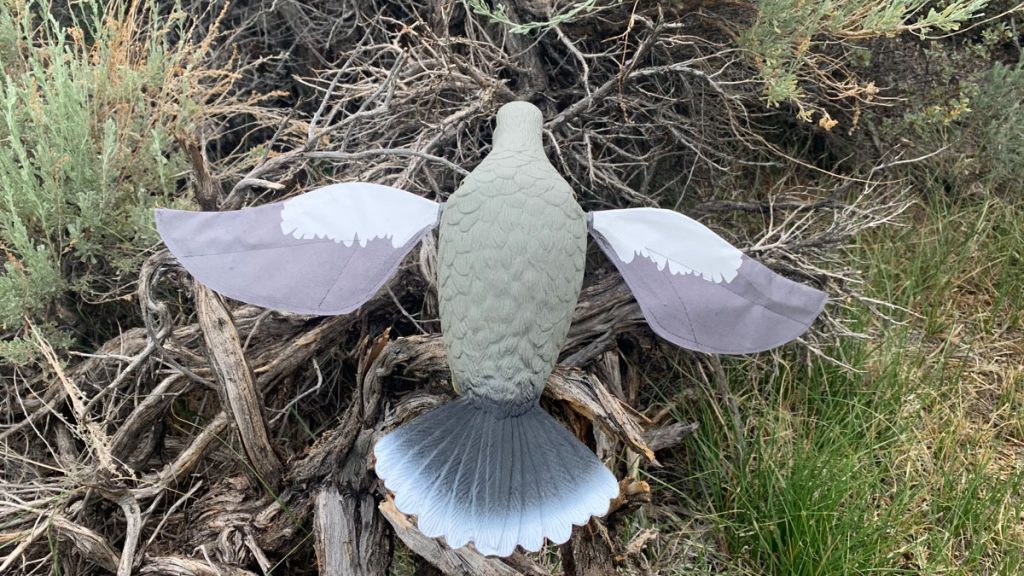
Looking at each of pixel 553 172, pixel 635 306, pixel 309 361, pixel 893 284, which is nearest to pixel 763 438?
pixel 635 306

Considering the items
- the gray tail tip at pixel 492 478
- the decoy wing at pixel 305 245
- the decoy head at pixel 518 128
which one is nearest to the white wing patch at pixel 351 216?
the decoy wing at pixel 305 245

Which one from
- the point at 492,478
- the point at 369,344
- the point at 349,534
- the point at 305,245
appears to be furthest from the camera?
the point at 369,344

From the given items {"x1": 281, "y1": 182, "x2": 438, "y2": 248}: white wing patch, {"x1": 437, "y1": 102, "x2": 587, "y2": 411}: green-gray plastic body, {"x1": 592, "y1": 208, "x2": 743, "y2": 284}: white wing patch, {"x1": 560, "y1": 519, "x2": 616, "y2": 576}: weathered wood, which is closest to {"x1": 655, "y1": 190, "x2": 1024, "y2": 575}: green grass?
{"x1": 560, "y1": 519, "x2": 616, "y2": 576}: weathered wood

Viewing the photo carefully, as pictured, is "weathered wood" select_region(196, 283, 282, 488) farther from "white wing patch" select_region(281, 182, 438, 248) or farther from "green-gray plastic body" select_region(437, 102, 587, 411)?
"green-gray plastic body" select_region(437, 102, 587, 411)

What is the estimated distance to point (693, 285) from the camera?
1.20m

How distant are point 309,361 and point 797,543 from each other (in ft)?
3.45

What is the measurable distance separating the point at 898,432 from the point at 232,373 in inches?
53.8

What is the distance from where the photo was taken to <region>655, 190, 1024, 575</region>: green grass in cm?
143

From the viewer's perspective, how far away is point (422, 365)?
1.33m

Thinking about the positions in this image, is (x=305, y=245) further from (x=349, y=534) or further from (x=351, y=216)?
(x=349, y=534)

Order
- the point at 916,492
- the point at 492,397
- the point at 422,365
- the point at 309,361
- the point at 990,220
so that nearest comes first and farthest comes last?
the point at 492,397
the point at 422,365
the point at 916,492
the point at 309,361
the point at 990,220

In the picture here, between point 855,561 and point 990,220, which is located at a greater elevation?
point 990,220

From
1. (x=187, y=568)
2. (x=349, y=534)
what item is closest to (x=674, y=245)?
(x=349, y=534)

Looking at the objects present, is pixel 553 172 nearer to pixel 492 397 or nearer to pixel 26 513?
pixel 492 397
